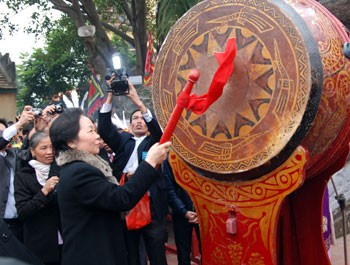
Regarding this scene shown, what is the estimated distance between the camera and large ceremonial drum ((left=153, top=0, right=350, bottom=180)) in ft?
7.93

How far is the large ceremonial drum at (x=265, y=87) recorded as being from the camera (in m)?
2.42

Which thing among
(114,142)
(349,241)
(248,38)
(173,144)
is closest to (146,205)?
(114,142)

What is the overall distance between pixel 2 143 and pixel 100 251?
1636 mm

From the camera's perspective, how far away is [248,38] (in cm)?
254

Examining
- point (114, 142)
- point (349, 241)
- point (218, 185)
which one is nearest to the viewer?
point (218, 185)

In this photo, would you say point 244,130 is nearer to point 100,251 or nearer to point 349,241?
point 100,251

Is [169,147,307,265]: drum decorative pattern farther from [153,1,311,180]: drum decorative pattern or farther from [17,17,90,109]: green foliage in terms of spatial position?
[17,17,90,109]: green foliage

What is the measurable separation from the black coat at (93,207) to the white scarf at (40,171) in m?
1.08

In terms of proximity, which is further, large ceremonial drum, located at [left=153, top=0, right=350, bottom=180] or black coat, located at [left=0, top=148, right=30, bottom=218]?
black coat, located at [left=0, top=148, right=30, bottom=218]

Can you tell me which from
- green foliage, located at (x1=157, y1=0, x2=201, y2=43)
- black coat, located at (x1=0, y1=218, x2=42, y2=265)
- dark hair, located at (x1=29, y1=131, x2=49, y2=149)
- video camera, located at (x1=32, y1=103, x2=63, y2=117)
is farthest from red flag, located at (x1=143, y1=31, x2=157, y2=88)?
black coat, located at (x1=0, y1=218, x2=42, y2=265)

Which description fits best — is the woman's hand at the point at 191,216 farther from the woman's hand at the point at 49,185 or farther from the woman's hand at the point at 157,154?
the woman's hand at the point at 157,154

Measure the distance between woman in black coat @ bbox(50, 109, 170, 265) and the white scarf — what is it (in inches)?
40.7

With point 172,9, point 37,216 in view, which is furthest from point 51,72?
point 37,216

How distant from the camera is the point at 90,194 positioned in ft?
7.87
